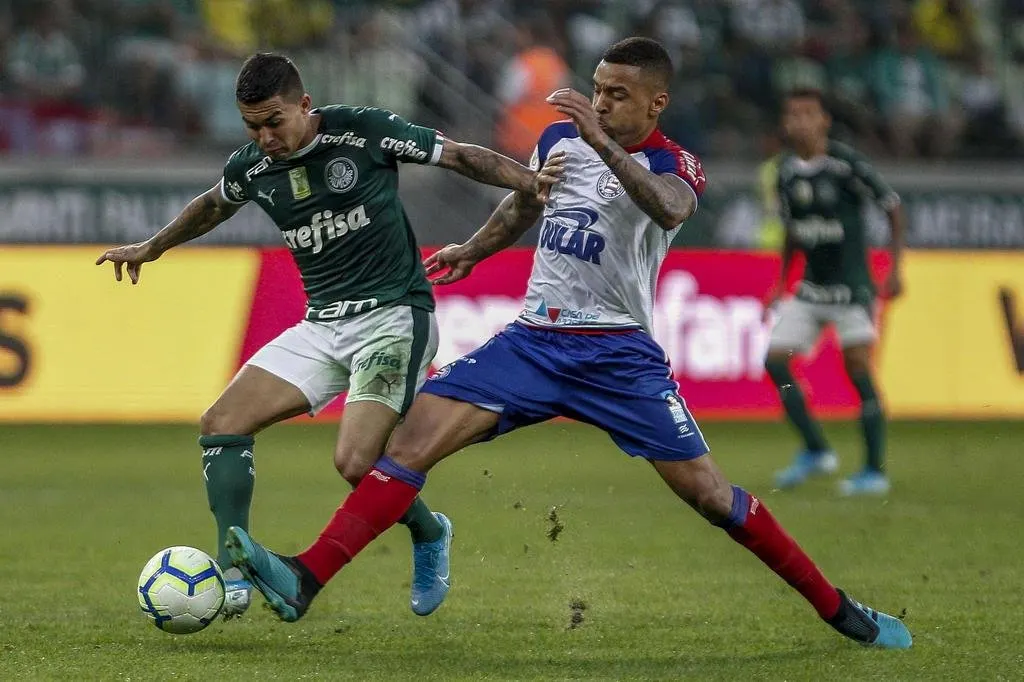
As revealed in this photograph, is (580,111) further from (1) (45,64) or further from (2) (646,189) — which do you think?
(1) (45,64)

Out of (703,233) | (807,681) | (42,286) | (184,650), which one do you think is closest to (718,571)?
(807,681)

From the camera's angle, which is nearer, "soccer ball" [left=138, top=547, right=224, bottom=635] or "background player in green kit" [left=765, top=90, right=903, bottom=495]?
"soccer ball" [left=138, top=547, right=224, bottom=635]

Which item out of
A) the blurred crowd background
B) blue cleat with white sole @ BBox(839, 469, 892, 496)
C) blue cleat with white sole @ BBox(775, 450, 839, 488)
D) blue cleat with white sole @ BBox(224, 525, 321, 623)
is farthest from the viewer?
the blurred crowd background

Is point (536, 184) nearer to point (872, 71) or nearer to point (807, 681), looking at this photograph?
point (807, 681)

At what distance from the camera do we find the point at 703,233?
16.4 m

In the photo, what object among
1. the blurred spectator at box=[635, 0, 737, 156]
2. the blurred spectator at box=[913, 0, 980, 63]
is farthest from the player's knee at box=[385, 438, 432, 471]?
the blurred spectator at box=[913, 0, 980, 63]

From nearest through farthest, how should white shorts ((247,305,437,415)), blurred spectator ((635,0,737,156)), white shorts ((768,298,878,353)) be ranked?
1. white shorts ((247,305,437,415))
2. white shorts ((768,298,878,353))
3. blurred spectator ((635,0,737,156))

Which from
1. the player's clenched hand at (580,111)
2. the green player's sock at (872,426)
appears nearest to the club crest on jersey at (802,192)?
the green player's sock at (872,426)

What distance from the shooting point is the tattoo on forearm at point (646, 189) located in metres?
5.38

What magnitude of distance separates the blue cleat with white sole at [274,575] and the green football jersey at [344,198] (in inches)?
54.5

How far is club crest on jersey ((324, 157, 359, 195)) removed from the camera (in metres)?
6.32

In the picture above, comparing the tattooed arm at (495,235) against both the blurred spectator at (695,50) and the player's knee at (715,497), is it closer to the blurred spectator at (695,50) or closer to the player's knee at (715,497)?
the player's knee at (715,497)

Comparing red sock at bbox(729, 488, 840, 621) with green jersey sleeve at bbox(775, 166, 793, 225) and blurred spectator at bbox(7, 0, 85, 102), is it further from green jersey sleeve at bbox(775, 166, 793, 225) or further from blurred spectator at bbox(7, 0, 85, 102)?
blurred spectator at bbox(7, 0, 85, 102)

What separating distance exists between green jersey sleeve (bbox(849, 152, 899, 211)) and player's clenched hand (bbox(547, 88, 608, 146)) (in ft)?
18.1
